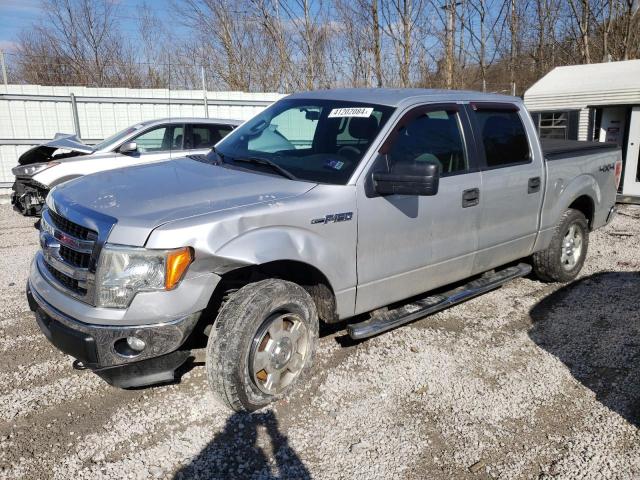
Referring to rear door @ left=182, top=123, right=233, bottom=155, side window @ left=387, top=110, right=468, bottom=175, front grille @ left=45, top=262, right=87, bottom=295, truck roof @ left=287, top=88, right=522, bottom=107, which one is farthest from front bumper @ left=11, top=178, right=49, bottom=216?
side window @ left=387, top=110, right=468, bottom=175

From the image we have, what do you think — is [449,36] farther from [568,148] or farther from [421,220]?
[421,220]

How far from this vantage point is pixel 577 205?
5.77 m

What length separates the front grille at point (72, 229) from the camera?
290 centimetres

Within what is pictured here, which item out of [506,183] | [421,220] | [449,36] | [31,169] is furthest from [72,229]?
[449,36]

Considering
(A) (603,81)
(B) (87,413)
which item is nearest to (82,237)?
(B) (87,413)

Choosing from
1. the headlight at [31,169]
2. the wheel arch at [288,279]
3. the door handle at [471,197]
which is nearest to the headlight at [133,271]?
the wheel arch at [288,279]

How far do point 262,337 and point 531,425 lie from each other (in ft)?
5.55

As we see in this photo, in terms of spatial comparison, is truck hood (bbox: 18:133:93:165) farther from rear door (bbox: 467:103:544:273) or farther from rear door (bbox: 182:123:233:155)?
rear door (bbox: 467:103:544:273)

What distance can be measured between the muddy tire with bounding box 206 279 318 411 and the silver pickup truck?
1cm

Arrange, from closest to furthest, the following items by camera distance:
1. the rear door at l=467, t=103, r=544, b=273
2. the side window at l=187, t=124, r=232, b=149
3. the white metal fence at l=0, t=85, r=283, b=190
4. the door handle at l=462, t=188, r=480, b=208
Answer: the door handle at l=462, t=188, r=480, b=208 → the rear door at l=467, t=103, r=544, b=273 → the side window at l=187, t=124, r=232, b=149 → the white metal fence at l=0, t=85, r=283, b=190

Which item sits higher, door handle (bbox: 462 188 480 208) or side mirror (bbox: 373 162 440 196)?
side mirror (bbox: 373 162 440 196)

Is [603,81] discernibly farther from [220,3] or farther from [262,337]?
[220,3]

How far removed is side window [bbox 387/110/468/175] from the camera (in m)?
3.85

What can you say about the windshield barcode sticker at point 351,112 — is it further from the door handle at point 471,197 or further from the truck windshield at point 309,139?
the door handle at point 471,197
